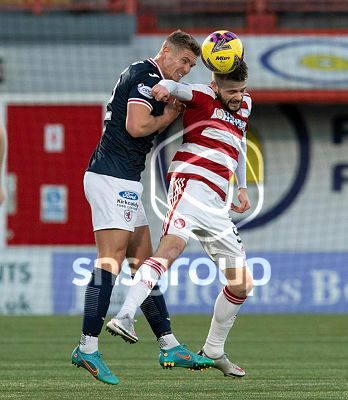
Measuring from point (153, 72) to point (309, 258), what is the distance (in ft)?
31.6

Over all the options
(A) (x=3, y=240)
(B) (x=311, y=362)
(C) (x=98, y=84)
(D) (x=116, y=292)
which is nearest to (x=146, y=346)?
(B) (x=311, y=362)

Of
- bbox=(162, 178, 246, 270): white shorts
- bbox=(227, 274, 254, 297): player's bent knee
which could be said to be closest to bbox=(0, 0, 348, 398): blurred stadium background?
bbox=(227, 274, 254, 297): player's bent knee

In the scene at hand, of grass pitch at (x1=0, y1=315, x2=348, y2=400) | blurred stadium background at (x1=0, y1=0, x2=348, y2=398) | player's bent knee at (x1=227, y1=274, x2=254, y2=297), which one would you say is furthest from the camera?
blurred stadium background at (x1=0, y1=0, x2=348, y2=398)

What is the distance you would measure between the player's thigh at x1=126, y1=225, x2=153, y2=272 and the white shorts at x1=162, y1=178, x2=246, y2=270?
0.74 feet

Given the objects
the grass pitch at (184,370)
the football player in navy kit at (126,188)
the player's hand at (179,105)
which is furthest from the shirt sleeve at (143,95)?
the grass pitch at (184,370)

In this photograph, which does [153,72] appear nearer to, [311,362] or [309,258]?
[311,362]

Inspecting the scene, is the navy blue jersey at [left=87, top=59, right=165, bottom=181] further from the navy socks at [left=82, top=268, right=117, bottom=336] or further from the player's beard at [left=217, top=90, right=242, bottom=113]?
the navy socks at [left=82, top=268, right=117, bottom=336]

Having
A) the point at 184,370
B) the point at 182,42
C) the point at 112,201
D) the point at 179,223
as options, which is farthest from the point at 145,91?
the point at 184,370

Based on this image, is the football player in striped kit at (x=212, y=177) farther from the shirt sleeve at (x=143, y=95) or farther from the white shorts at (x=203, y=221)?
the shirt sleeve at (x=143, y=95)

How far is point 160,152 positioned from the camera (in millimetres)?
16188

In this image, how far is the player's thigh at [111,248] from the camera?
19.9ft

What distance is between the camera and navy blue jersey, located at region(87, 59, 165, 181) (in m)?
6.16

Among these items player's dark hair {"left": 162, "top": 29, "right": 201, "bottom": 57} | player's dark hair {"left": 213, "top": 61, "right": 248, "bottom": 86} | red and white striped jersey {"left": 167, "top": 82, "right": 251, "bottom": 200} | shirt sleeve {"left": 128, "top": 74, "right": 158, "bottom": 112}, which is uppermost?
player's dark hair {"left": 162, "top": 29, "right": 201, "bottom": 57}

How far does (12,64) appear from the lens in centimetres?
1608
